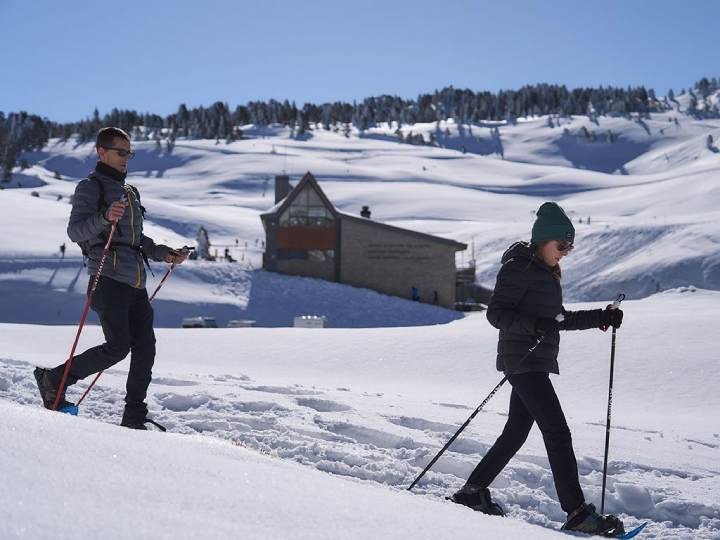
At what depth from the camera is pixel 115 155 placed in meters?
5.04

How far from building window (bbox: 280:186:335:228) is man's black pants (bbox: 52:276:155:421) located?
35448 mm

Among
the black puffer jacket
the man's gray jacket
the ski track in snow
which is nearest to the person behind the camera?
the black puffer jacket

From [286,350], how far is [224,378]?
2731mm

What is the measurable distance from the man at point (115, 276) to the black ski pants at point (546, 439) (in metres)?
2.21

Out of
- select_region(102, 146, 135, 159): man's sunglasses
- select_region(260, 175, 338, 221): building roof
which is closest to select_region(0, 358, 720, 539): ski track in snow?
select_region(102, 146, 135, 159): man's sunglasses

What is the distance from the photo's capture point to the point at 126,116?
158375mm

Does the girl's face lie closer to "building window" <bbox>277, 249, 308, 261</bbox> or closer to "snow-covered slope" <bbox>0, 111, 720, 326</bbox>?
"snow-covered slope" <bbox>0, 111, 720, 326</bbox>

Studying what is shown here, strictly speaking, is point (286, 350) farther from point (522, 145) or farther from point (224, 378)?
point (522, 145)

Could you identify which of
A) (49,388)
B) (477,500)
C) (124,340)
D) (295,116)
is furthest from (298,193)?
(295,116)

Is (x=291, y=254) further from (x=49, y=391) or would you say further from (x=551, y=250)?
(x=551, y=250)

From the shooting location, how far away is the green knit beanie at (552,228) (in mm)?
4316

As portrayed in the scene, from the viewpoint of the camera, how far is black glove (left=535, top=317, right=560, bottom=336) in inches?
163

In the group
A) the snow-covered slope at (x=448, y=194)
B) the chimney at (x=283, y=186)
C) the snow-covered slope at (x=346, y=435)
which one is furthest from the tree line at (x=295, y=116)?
the snow-covered slope at (x=346, y=435)

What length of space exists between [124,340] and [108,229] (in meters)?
0.69
